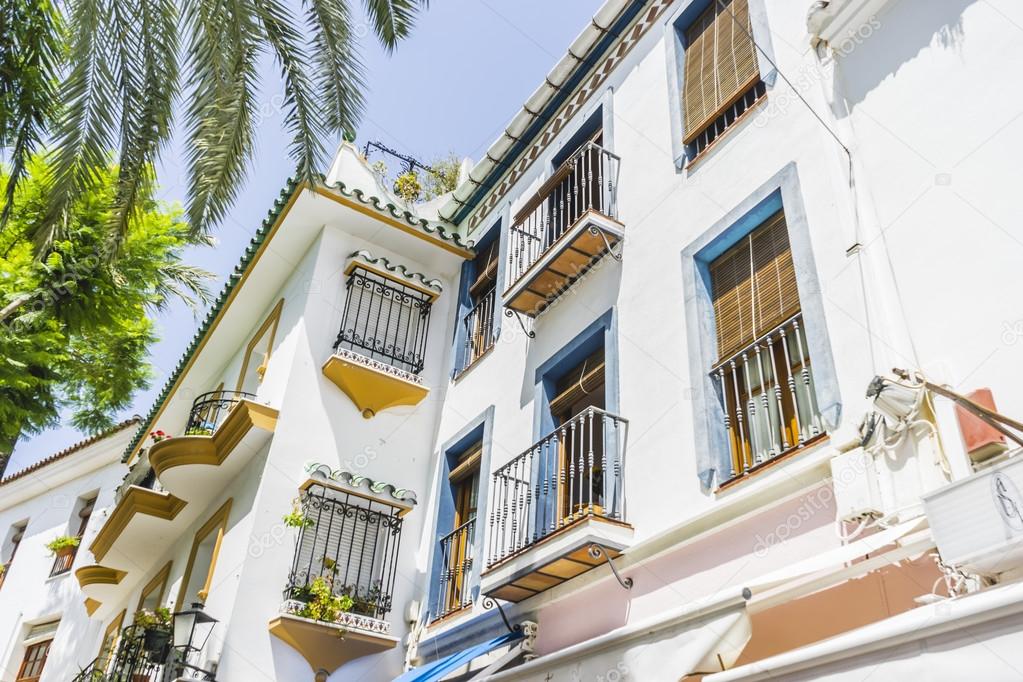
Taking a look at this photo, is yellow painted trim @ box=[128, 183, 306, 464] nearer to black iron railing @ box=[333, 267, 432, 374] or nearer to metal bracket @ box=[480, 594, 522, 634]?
black iron railing @ box=[333, 267, 432, 374]

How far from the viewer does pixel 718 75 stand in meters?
7.95

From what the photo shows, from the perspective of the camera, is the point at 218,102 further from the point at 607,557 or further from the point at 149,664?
the point at 149,664

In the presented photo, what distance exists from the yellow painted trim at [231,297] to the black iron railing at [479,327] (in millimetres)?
2689

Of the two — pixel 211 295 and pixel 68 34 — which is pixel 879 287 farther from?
pixel 211 295

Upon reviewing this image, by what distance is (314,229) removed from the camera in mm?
11539

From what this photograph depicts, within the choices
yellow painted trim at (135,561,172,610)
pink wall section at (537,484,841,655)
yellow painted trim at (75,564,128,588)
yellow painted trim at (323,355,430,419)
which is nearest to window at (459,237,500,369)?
yellow painted trim at (323,355,430,419)

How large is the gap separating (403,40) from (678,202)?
284 centimetres

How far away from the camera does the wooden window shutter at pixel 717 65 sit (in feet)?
25.1

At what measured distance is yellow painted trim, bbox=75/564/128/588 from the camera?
14.3 m

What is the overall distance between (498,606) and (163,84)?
215 inches

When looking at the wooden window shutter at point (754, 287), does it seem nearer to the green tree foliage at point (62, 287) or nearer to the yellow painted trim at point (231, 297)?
the green tree foliage at point (62, 287)

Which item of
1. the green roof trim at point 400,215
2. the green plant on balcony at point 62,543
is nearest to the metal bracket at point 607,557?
the green roof trim at point 400,215

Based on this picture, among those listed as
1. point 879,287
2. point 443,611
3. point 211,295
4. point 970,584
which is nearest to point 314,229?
point 443,611

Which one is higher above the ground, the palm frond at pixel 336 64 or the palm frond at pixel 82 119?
the palm frond at pixel 336 64
